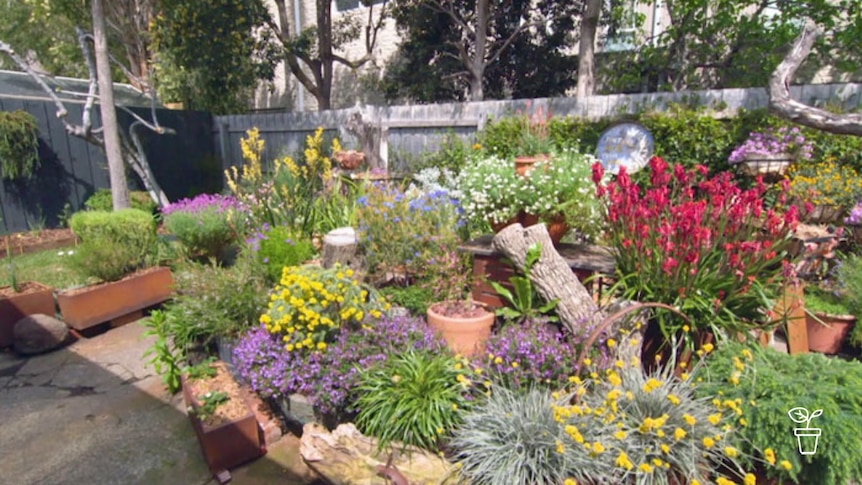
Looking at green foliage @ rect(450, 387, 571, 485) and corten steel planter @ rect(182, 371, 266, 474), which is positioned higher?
green foliage @ rect(450, 387, 571, 485)

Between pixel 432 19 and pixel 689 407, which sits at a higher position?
pixel 432 19

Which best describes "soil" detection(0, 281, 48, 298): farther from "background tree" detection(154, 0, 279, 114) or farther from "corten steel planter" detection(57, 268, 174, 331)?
"background tree" detection(154, 0, 279, 114)

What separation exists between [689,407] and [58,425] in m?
3.60

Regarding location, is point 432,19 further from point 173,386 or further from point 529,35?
point 173,386

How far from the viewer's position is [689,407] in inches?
78.5

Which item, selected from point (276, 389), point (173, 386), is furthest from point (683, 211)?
point (173, 386)

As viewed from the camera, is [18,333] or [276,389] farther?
[18,333]

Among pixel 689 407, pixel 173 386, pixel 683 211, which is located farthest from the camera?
pixel 173 386

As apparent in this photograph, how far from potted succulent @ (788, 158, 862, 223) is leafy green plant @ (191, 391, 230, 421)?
4717 millimetres

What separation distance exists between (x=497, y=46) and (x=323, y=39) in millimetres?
3689

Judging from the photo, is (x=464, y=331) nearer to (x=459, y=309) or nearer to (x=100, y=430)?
(x=459, y=309)

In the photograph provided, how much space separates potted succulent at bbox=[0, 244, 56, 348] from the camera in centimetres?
396

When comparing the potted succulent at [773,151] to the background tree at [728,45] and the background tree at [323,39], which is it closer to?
the background tree at [728,45]

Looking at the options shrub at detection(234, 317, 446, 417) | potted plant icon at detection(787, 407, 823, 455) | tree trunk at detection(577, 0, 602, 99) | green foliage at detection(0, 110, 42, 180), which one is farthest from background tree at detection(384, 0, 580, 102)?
potted plant icon at detection(787, 407, 823, 455)
